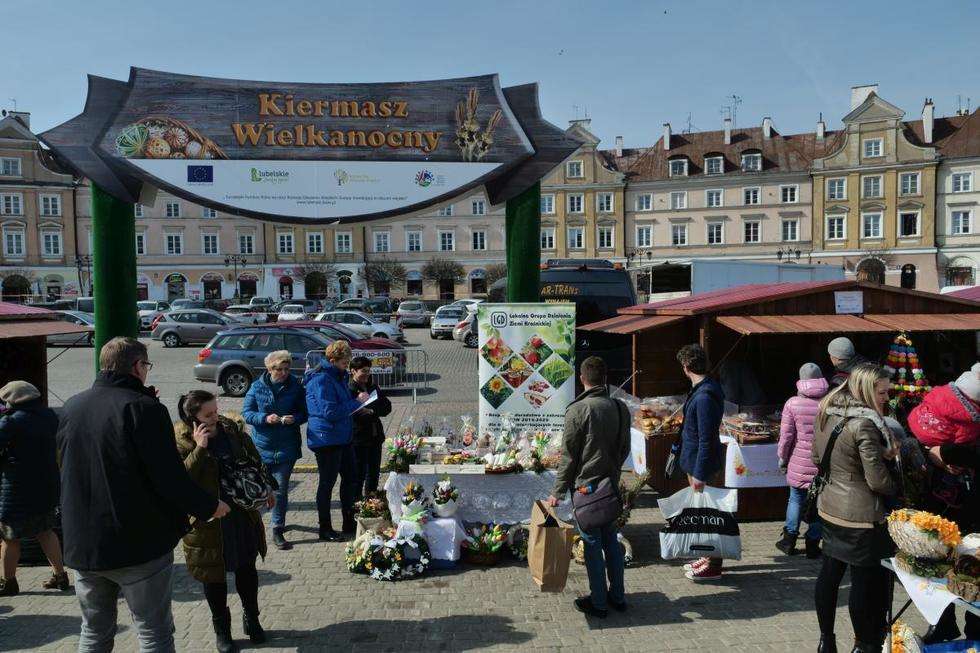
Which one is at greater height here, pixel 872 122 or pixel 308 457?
pixel 872 122

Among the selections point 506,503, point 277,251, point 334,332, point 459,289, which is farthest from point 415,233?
point 506,503

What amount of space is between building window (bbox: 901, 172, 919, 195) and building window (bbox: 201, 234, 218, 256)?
52.6 m

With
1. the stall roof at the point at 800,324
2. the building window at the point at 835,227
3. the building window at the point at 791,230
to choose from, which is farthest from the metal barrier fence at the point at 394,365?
the building window at the point at 835,227

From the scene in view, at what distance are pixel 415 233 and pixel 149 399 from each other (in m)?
54.5

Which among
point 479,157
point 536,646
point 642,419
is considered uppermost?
point 479,157

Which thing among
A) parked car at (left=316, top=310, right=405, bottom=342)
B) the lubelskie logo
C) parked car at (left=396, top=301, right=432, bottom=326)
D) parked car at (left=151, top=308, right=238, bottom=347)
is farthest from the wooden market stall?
parked car at (left=396, top=301, right=432, bottom=326)

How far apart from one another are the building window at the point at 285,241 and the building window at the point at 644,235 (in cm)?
2848

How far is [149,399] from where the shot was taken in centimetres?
343

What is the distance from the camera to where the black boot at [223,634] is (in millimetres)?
4392

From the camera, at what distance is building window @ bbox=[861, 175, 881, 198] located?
49562 mm

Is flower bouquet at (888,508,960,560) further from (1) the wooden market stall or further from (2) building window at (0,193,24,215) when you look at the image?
(2) building window at (0,193,24,215)

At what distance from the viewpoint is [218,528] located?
4301mm

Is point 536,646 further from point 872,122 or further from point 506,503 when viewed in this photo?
point 872,122

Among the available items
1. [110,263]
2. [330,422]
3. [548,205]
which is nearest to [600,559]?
[330,422]
